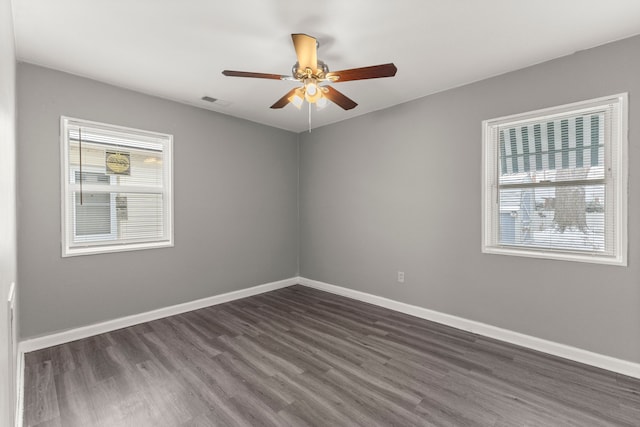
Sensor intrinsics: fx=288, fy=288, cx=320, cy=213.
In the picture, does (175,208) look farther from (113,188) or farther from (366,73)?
(366,73)

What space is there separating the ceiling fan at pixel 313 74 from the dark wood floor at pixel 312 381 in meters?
2.24

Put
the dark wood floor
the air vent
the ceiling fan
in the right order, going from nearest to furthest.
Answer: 1. the dark wood floor
2. the ceiling fan
3. the air vent

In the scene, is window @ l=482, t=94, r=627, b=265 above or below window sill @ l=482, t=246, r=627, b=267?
above

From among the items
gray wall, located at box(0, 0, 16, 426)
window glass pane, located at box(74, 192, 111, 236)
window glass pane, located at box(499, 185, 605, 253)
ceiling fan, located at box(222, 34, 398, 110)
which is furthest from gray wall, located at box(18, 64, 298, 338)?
window glass pane, located at box(499, 185, 605, 253)

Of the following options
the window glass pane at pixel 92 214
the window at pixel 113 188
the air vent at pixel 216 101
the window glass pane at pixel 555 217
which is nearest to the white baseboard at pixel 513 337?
the window glass pane at pixel 555 217

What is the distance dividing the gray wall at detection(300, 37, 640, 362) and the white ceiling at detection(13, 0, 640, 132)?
0.31m

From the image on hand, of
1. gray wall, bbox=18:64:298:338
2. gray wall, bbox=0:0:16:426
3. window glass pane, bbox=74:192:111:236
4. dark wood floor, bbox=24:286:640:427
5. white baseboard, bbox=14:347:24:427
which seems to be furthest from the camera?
window glass pane, bbox=74:192:111:236

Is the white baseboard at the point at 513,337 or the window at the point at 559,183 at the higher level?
the window at the point at 559,183

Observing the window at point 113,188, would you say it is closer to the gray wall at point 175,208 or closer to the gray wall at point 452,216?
the gray wall at point 175,208

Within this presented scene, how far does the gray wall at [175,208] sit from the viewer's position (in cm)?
265

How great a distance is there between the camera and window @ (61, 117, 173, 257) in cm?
290

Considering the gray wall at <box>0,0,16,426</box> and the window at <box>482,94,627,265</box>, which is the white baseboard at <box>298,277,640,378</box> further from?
the gray wall at <box>0,0,16,426</box>

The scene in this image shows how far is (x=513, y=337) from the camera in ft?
9.12

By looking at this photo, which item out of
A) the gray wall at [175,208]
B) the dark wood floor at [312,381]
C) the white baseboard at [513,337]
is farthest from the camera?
the gray wall at [175,208]
